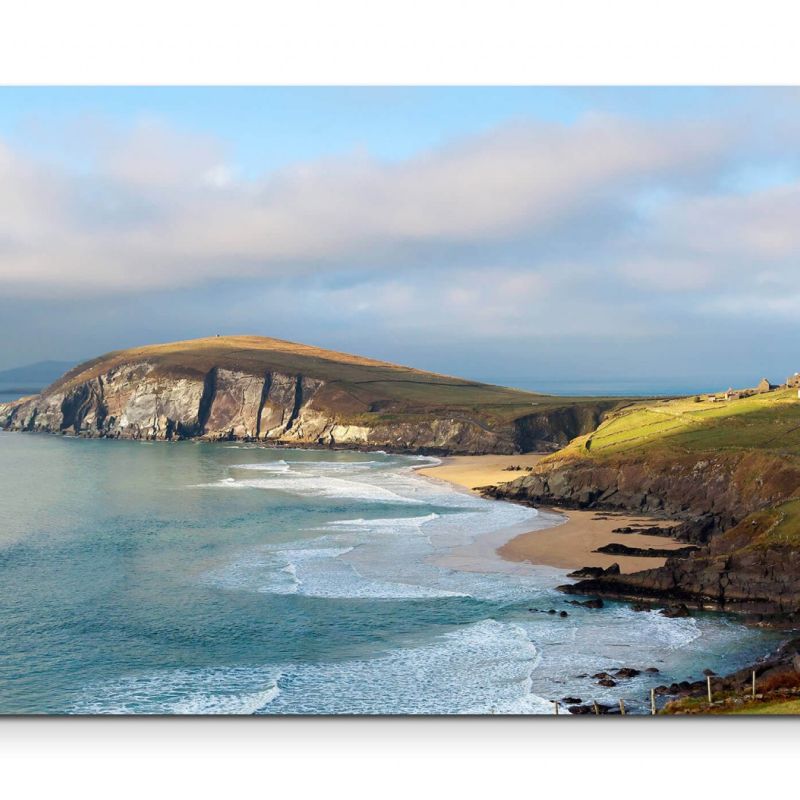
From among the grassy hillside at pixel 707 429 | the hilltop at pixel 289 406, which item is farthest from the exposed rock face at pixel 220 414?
the grassy hillside at pixel 707 429

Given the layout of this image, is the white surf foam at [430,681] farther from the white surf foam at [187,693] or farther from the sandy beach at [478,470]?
the sandy beach at [478,470]

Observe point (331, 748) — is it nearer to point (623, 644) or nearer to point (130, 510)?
point (623, 644)

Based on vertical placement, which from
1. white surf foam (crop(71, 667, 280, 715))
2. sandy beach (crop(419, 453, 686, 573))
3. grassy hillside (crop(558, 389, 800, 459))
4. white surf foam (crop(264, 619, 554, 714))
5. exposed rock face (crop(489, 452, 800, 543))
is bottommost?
white surf foam (crop(71, 667, 280, 715))

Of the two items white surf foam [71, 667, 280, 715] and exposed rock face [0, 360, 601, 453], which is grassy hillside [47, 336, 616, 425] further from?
white surf foam [71, 667, 280, 715]

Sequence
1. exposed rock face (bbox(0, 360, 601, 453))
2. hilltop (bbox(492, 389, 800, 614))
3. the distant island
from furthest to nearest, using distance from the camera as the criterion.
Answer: exposed rock face (bbox(0, 360, 601, 453)) < the distant island < hilltop (bbox(492, 389, 800, 614))

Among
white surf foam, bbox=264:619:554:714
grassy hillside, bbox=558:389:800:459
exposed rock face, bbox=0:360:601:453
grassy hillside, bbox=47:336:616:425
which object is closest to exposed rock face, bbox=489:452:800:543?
grassy hillside, bbox=558:389:800:459

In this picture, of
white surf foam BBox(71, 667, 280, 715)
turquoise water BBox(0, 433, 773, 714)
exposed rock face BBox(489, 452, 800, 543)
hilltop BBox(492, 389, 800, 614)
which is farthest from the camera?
exposed rock face BBox(489, 452, 800, 543)

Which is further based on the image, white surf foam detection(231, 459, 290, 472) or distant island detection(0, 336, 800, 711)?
white surf foam detection(231, 459, 290, 472)

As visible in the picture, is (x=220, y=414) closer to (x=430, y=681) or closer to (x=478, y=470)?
(x=478, y=470)
